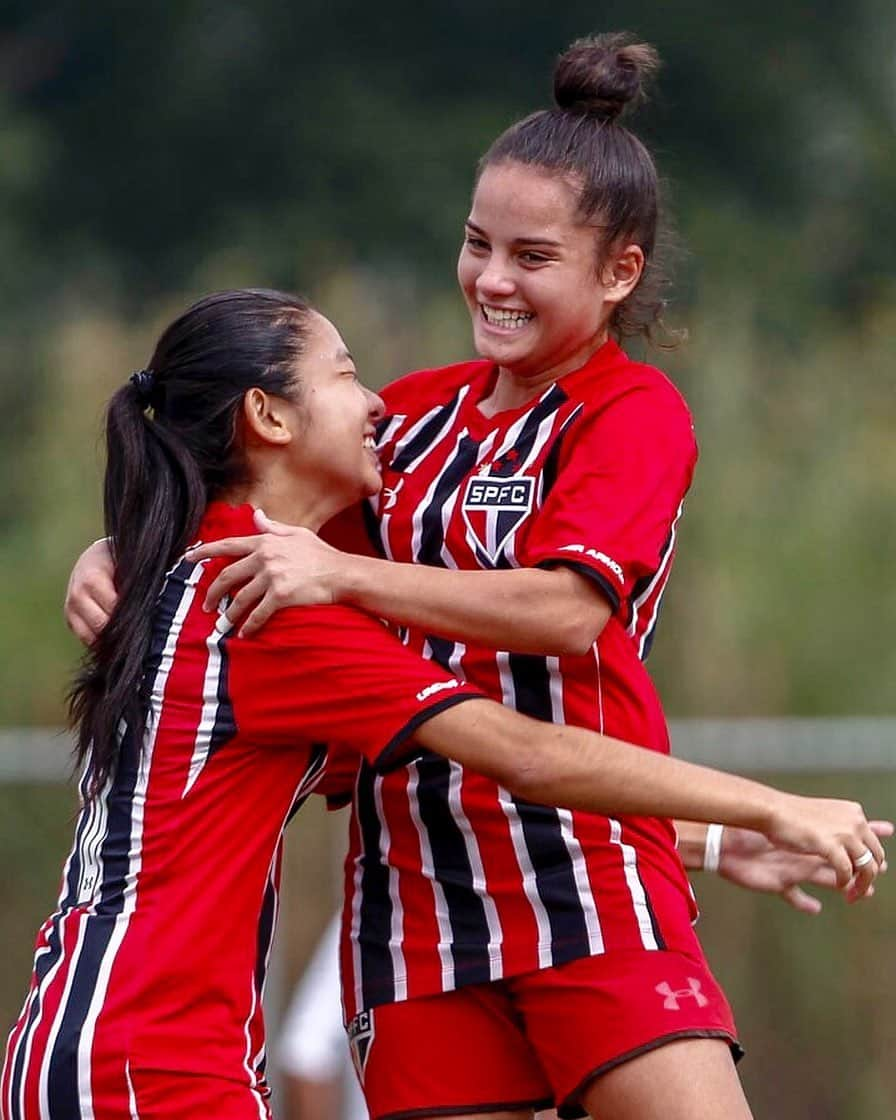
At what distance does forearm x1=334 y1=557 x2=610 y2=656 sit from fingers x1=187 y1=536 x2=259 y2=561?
5.0 inches

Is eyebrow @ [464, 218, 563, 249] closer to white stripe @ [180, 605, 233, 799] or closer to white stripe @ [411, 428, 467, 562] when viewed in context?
white stripe @ [411, 428, 467, 562]

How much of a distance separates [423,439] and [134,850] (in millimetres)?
767

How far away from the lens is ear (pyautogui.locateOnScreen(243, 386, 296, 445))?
2.74m

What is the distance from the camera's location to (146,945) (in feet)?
8.30

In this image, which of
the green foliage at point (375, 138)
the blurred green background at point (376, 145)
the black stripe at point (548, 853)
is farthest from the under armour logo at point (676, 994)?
the green foliage at point (375, 138)

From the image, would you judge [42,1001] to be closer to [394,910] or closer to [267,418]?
[394,910]

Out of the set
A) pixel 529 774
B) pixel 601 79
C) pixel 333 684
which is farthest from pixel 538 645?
pixel 601 79

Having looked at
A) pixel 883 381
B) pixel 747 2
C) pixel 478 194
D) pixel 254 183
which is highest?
pixel 747 2

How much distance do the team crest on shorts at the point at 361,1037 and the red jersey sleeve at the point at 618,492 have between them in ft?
2.34

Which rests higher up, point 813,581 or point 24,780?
point 813,581

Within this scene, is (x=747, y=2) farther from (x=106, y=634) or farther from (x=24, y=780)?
(x=106, y=634)

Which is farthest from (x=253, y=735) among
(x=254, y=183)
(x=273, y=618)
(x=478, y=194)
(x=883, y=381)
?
(x=254, y=183)

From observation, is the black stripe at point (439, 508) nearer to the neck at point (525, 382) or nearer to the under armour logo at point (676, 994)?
the neck at point (525, 382)

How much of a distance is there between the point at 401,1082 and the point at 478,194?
126 centimetres
